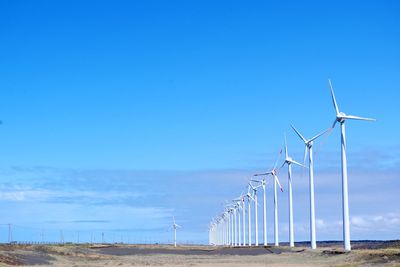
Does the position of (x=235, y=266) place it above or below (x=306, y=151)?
below

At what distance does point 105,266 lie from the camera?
67000 millimetres

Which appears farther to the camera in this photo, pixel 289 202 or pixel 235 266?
pixel 289 202

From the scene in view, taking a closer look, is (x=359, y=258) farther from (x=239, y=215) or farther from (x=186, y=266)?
(x=239, y=215)

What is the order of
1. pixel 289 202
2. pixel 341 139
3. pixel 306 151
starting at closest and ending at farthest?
pixel 341 139 → pixel 306 151 → pixel 289 202

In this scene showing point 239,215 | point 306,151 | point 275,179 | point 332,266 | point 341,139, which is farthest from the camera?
point 239,215

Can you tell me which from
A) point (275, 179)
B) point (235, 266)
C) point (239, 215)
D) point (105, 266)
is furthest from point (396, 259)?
point (239, 215)

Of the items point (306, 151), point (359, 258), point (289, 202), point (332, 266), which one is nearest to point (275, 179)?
point (289, 202)

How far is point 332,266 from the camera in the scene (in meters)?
63.0

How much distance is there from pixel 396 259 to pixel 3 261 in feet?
107

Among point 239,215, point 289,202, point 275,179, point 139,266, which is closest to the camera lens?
point 139,266

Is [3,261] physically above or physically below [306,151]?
→ below

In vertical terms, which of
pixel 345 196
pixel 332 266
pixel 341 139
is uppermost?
pixel 341 139

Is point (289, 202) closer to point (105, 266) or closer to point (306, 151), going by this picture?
point (306, 151)

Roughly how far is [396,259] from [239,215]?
396 feet
